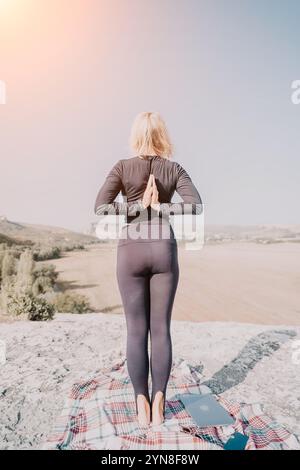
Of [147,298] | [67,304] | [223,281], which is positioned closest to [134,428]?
[147,298]

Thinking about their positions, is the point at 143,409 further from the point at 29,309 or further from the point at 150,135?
the point at 29,309

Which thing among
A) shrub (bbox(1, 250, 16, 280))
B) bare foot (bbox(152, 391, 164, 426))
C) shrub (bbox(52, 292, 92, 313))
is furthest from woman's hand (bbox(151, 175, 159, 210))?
shrub (bbox(1, 250, 16, 280))

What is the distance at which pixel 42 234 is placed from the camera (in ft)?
102

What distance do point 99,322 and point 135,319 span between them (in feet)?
13.2

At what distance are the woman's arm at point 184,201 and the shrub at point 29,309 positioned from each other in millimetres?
A: 5445

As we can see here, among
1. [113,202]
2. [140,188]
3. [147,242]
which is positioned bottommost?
[147,242]

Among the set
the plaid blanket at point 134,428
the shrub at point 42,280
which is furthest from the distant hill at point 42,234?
the plaid blanket at point 134,428

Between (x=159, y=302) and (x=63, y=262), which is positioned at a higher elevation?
(x=159, y=302)

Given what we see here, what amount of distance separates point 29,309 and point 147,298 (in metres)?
5.41

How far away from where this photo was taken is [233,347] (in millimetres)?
5492

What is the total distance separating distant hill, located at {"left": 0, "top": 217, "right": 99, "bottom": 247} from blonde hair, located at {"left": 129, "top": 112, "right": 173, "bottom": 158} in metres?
24.0

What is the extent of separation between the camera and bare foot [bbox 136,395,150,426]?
9.54ft
